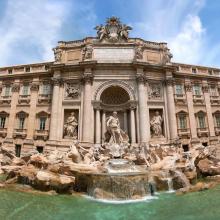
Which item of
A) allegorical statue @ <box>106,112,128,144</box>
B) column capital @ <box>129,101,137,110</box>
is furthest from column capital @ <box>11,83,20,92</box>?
column capital @ <box>129,101,137,110</box>

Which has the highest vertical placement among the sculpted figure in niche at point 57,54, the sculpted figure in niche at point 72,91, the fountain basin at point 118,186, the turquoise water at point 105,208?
the sculpted figure in niche at point 57,54

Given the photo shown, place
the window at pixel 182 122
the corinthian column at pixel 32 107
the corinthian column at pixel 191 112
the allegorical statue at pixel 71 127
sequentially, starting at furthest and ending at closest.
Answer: the window at pixel 182 122 < the corinthian column at pixel 191 112 < the corinthian column at pixel 32 107 < the allegorical statue at pixel 71 127

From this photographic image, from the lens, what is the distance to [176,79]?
23.5 m

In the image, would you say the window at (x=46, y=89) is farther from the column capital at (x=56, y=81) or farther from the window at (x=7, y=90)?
the window at (x=7, y=90)

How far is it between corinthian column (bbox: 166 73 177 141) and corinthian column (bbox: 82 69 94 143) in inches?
311

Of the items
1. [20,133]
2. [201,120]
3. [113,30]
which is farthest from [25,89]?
[201,120]

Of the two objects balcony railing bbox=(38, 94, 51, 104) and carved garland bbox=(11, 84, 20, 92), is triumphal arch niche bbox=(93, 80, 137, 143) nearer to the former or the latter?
balcony railing bbox=(38, 94, 51, 104)

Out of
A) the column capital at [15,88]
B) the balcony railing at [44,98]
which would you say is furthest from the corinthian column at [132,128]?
the column capital at [15,88]

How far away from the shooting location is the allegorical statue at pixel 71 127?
20.4 metres

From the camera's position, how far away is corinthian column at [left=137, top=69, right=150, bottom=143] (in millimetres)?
19859

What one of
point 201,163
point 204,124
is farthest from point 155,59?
point 201,163

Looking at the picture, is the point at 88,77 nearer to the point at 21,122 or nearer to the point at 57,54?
the point at 57,54

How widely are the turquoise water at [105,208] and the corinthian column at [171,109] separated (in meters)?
9.36

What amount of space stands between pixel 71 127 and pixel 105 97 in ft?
16.1
